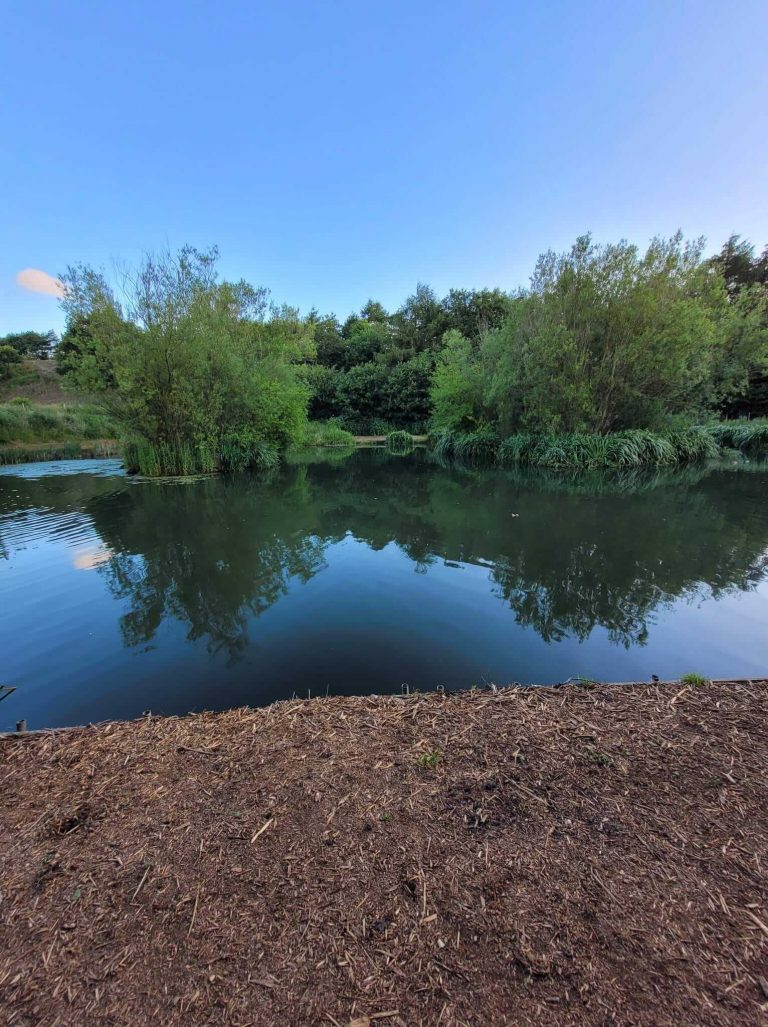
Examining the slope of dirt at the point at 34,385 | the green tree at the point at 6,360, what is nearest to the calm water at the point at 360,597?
the slope of dirt at the point at 34,385

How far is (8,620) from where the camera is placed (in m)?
4.62

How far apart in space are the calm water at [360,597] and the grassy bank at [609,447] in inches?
233

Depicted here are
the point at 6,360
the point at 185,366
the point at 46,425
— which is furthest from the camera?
the point at 6,360

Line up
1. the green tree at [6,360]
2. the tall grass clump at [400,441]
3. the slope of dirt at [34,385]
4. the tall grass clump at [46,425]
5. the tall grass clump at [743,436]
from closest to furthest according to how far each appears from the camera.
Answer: the tall grass clump at [743,436] < the tall grass clump at [46,425] < the tall grass clump at [400,441] < the slope of dirt at [34,385] < the green tree at [6,360]

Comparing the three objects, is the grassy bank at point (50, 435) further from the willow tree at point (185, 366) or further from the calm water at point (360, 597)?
the calm water at point (360, 597)

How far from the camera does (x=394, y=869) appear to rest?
5.62ft

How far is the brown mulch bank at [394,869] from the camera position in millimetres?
1288

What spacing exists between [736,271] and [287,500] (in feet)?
144

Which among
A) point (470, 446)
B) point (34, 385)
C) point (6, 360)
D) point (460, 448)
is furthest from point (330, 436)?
point (6, 360)

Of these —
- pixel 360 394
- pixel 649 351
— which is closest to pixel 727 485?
pixel 649 351

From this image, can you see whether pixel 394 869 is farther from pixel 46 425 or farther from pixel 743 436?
pixel 46 425

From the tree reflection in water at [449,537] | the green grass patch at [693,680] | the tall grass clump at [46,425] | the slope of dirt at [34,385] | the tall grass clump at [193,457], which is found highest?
the slope of dirt at [34,385]

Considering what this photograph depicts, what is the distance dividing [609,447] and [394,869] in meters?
17.2

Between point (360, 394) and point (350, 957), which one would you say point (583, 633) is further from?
point (360, 394)
